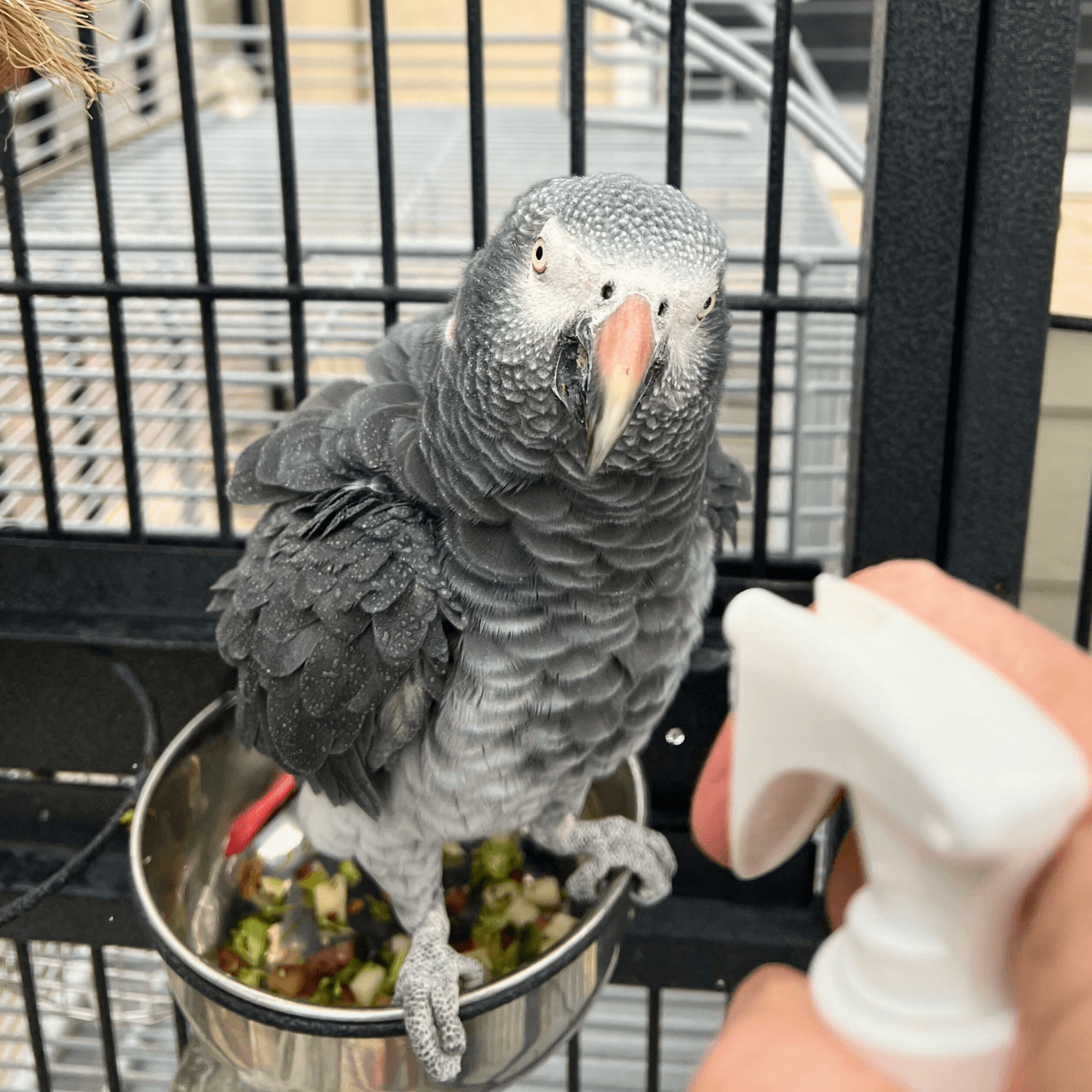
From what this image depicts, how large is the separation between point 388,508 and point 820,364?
0.67 metres

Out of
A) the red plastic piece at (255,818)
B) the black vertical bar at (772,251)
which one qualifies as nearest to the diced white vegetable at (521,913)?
the red plastic piece at (255,818)

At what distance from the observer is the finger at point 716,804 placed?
394mm

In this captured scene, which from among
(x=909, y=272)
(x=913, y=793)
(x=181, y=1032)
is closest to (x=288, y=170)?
(x=909, y=272)

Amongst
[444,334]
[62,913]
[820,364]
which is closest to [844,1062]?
[444,334]

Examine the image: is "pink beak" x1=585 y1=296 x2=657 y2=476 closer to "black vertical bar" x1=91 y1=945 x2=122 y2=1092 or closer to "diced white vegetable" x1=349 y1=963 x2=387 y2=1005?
"diced white vegetable" x1=349 y1=963 x2=387 y2=1005

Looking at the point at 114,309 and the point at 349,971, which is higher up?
the point at 114,309

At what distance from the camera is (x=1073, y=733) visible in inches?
9.9

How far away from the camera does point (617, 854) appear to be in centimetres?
80

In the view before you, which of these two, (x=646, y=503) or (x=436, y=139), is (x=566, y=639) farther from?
(x=436, y=139)

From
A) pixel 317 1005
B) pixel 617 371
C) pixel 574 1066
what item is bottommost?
pixel 574 1066

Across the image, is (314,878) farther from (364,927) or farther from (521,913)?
(521,913)

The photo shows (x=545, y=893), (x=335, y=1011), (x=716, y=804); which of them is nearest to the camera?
(x=716, y=804)

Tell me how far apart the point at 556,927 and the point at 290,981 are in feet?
0.67

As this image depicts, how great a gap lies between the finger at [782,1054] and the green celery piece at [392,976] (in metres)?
0.54
